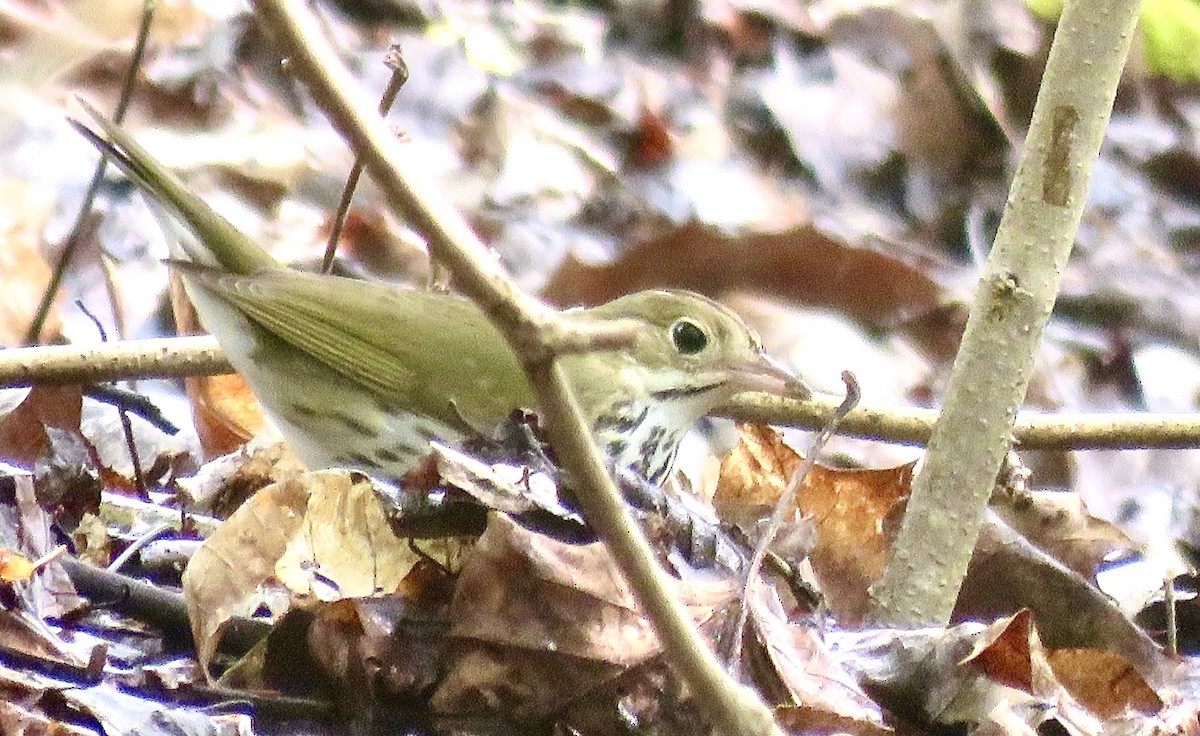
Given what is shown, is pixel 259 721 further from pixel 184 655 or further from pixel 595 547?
pixel 595 547

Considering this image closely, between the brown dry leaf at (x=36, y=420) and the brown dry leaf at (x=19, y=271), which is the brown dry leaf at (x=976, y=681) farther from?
the brown dry leaf at (x=19, y=271)

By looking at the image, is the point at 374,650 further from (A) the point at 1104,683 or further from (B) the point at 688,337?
(B) the point at 688,337

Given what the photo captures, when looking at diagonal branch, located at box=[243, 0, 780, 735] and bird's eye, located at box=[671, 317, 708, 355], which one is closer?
diagonal branch, located at box=[243, 0, 780, 735]

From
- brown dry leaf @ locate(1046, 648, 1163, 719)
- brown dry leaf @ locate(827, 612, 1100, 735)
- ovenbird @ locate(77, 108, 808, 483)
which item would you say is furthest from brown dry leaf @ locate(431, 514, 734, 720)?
ovenbird @ locate(77, 108, 808, 483)

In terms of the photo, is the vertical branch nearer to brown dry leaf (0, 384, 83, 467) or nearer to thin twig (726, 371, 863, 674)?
thin twig (726, 371, 863, 674)

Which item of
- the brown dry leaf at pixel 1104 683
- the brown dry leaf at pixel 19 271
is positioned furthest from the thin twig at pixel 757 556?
the brown dry leaf at pixel 19 271

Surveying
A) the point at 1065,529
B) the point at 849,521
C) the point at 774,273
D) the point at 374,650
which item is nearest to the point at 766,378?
the point at 849,521
